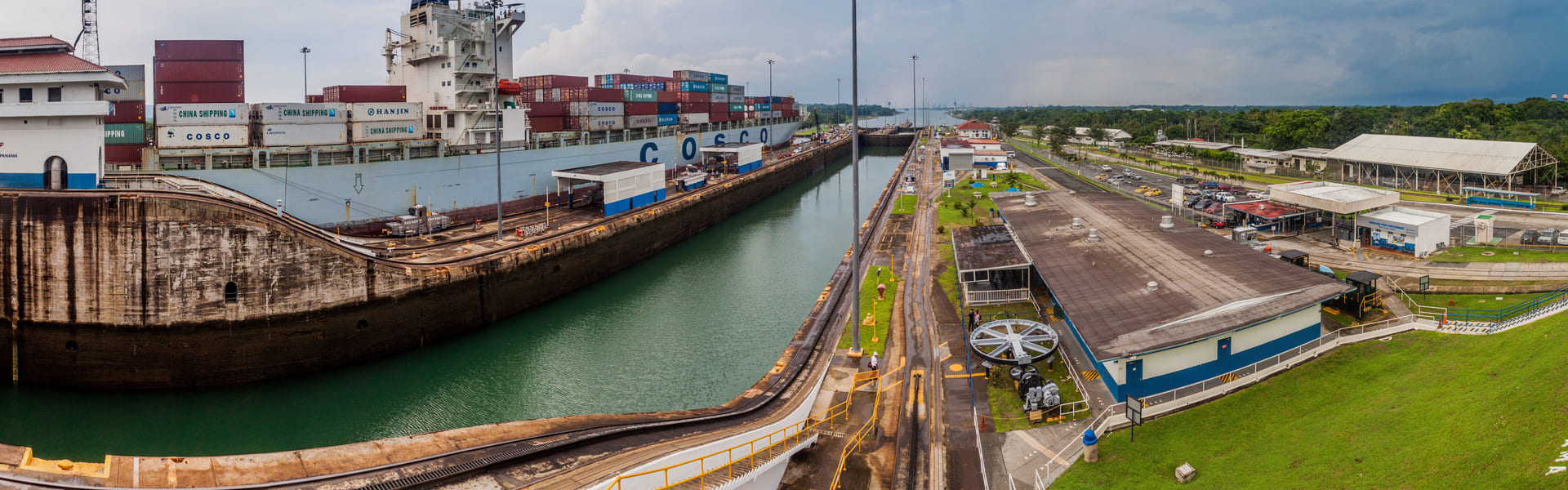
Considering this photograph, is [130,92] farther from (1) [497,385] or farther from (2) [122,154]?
(1) [497,385]

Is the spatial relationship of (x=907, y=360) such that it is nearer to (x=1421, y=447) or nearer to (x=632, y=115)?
(x=1421, y=447)

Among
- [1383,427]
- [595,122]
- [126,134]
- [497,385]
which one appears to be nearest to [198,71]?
[126,134]

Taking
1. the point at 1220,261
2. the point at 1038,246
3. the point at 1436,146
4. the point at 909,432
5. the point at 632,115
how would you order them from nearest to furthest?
the point at 909,432
the point at 1220,261
the point at 1038,246
the point at 1436,146
the point at 632,115

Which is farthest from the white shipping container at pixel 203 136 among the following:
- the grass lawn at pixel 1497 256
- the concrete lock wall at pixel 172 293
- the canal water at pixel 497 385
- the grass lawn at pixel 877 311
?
the grass lawn at pixel 1497 256

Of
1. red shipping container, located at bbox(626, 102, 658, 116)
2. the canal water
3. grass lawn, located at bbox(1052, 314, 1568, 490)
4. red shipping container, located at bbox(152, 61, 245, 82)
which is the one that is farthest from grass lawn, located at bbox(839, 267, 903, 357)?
red shipping container, located at bbox(626, 102, 658, 116)

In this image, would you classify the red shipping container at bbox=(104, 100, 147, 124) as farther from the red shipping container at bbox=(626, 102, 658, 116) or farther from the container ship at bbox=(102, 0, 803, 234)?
the red shipping container at bbox=(626, 102, 658, 116)

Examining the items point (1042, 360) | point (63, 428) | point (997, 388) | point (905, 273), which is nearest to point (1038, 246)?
point (905, 273)
